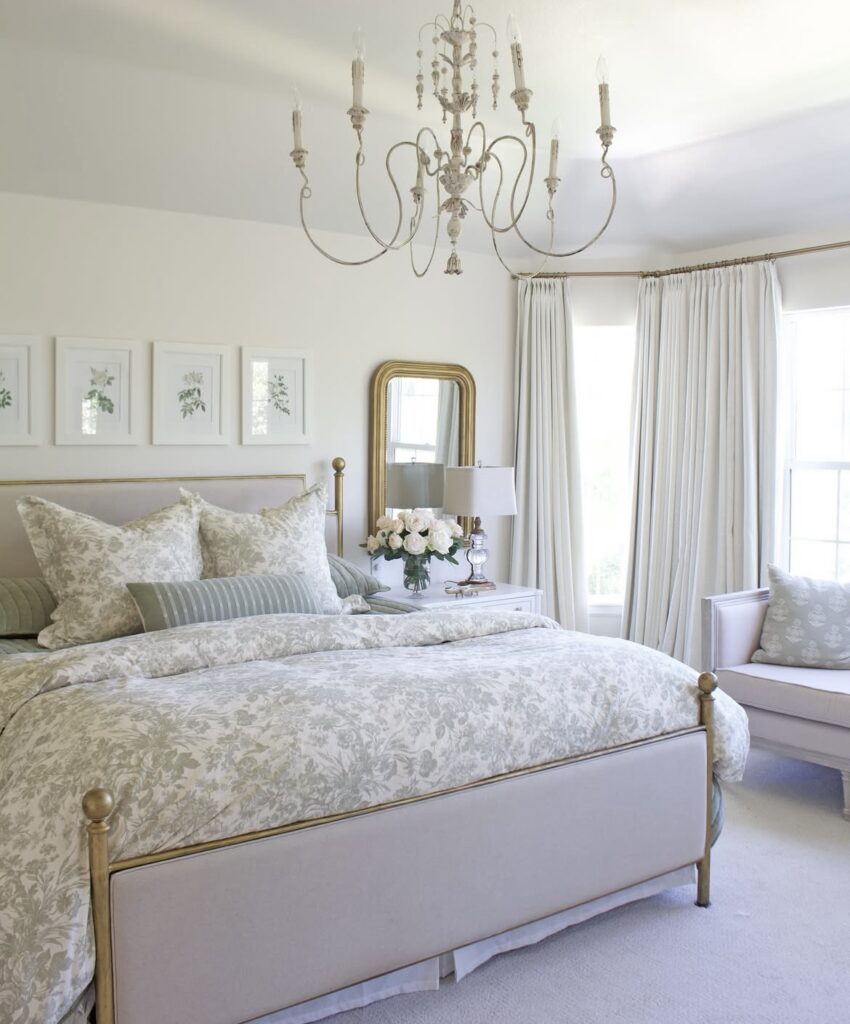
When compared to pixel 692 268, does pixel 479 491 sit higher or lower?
lower

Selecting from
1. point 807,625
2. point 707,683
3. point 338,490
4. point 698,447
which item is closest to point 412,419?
point 338,490

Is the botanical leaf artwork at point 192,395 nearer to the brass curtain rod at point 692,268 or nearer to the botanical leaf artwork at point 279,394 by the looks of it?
the botanical leaf artwork at point 279,394

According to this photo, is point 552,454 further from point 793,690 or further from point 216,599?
point 216,599

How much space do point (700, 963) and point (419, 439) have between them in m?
3.06

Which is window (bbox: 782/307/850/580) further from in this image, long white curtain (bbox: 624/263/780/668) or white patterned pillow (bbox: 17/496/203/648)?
white patterned pillow (bbox: 17/496/203/648)

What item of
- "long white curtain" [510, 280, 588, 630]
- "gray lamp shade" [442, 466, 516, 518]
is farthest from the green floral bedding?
"long white curtain" [510, 280, 588, 630]

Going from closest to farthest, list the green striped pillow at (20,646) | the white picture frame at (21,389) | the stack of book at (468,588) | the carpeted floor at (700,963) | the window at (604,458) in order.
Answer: the carpeted floor at (700,963), the green striped pillow at (20,646), the white picture frame at (21,389), the stack of book at (468,588), the window at (604,458)

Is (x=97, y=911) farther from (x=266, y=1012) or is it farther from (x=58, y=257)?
(x=58, y=257)

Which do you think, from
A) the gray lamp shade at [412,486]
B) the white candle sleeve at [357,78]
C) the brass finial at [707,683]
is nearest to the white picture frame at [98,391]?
the gray lamp shade at [412,486]

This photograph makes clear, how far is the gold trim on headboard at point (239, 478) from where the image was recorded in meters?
4.00

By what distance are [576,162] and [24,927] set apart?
3.96 metres

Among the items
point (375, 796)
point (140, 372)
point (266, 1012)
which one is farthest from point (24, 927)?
point (140, 372)

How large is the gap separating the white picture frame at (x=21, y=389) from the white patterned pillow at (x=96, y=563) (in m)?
0.52

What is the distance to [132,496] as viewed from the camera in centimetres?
416
